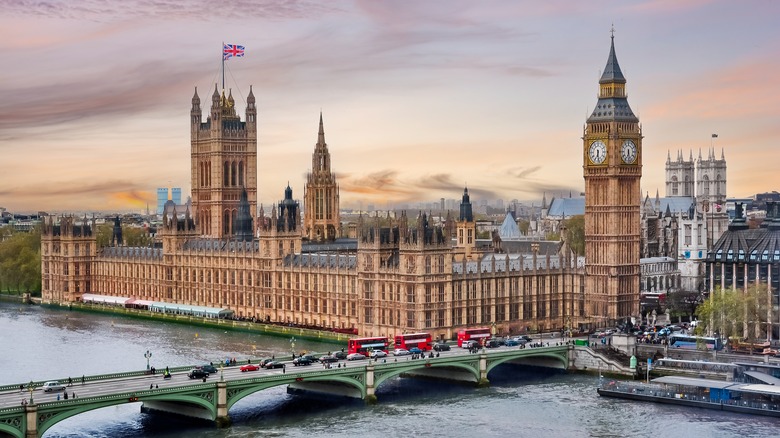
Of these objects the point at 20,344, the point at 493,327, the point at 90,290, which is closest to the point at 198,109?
the point at 90,290

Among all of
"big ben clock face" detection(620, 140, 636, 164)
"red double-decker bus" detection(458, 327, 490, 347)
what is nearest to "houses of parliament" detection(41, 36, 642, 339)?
"big ben clock face" detection(620, 140, 636, 164)

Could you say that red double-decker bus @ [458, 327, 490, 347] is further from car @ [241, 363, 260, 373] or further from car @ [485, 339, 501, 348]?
car @ [241, 363, 260, 373]

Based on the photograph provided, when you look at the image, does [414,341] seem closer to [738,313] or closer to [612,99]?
[738,313]

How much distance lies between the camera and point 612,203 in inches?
5010

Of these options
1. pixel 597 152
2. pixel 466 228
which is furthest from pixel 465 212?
pixel 597 152

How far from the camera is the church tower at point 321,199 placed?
169 meters

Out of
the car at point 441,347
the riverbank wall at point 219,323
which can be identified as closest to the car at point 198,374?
the car at point 441,347

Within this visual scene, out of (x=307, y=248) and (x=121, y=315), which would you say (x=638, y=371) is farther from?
(x=121, y=315)

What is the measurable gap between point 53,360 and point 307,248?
45980 millimetres

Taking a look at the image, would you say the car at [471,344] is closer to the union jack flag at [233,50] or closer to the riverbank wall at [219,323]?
the riverbank wall at [219,323]

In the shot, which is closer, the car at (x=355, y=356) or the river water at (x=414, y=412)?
the river water at (x=414, y=412)

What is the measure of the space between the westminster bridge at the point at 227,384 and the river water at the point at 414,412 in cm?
132

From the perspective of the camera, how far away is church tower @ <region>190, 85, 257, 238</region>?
179375mm

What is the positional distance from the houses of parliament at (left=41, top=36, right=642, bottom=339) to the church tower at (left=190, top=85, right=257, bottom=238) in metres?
16.6
